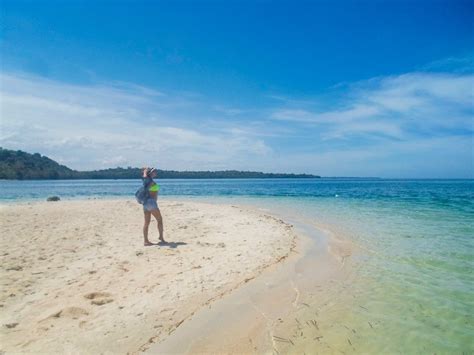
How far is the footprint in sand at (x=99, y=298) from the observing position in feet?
18.4

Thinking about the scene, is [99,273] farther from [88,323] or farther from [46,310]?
[88,323]

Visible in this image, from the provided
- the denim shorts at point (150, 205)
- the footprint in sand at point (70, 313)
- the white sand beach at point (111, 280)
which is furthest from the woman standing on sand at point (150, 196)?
the footprint in sand at point (70, 313)

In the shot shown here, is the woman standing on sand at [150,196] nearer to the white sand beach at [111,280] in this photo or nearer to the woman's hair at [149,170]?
the woman's hair at [149,170]

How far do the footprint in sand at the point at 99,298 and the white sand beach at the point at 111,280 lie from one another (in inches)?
0.7

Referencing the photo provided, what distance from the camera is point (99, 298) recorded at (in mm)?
5746

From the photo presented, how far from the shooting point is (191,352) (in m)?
4.31

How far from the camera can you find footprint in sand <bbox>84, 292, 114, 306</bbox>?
5.59 m

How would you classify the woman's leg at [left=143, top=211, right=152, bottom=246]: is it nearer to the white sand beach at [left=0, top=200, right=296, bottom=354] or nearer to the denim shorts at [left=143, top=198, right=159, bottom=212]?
the denim shorts at [left=143, top=198, right=159, bottom=212]

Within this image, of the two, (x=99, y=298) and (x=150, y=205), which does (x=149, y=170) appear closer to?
(x=150, y=205)

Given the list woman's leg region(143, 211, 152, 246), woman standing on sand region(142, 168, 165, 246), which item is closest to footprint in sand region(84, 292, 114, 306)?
woman's leg region(143, 211, 152, 246)

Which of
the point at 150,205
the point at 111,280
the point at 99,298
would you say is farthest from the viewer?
the point at 150,205

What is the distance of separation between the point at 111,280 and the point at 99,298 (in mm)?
984

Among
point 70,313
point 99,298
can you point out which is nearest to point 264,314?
point 99,298

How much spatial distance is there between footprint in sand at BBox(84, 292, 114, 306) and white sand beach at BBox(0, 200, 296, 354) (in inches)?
0.7
